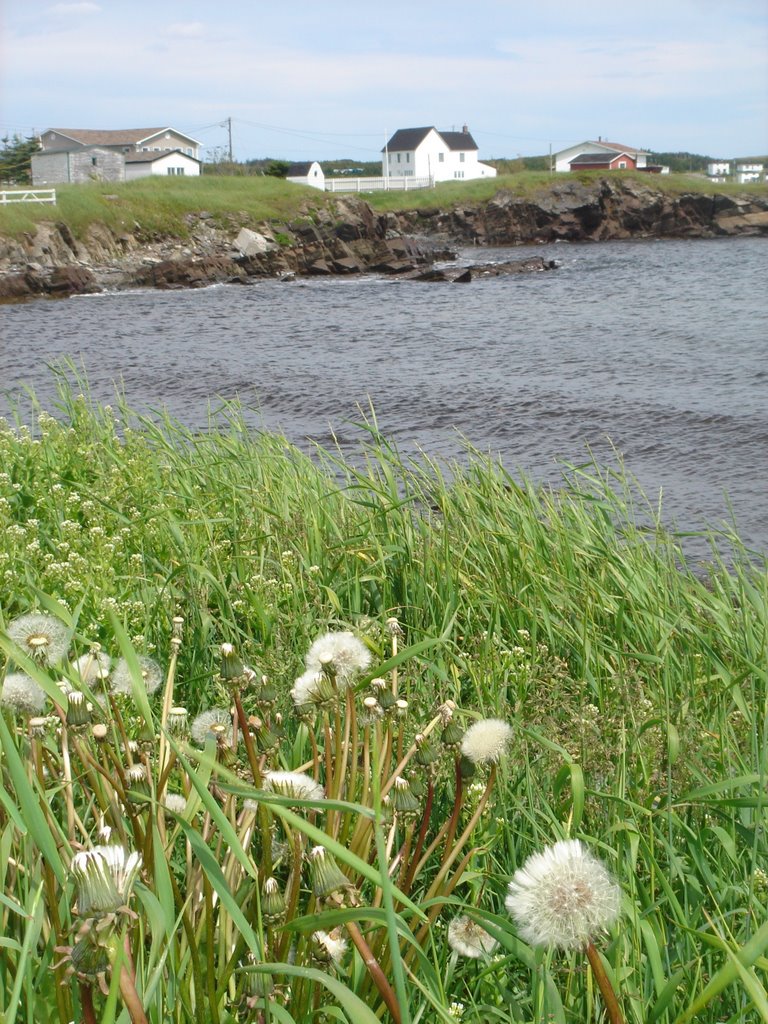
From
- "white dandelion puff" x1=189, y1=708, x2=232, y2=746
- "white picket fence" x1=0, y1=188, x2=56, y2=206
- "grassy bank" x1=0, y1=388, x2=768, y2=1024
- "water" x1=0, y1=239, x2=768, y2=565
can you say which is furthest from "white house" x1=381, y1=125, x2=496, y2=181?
"white dandelion puff" x1=189, y1=708, x2=232, y2=746

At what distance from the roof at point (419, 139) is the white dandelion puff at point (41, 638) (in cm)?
11750

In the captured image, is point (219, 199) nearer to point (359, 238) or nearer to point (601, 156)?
point (359, 238)

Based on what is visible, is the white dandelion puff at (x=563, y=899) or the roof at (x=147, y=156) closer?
the white dandelion puff at (x=563, y=899)

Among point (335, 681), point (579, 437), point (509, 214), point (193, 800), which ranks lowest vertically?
point (579, 437)

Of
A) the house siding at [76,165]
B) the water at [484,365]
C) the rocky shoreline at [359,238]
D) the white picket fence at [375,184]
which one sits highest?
the house siding at [76,165]

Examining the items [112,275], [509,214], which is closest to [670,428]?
[112,275]

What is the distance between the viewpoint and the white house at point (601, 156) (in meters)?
118

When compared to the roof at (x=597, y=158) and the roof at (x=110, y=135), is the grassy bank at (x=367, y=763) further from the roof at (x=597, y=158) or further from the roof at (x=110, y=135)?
the roof at (x=597, y=158)

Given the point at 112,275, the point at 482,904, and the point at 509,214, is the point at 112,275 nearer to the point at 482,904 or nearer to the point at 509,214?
the point at 509,214

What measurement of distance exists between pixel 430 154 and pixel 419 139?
2.47 meters

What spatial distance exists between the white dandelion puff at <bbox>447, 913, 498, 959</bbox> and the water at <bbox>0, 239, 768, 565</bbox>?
5163 mm

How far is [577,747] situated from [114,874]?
2192mm

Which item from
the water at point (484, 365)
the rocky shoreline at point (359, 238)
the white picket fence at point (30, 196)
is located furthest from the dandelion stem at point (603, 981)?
the white picket fence at point (30, 196)

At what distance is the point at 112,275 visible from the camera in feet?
149
